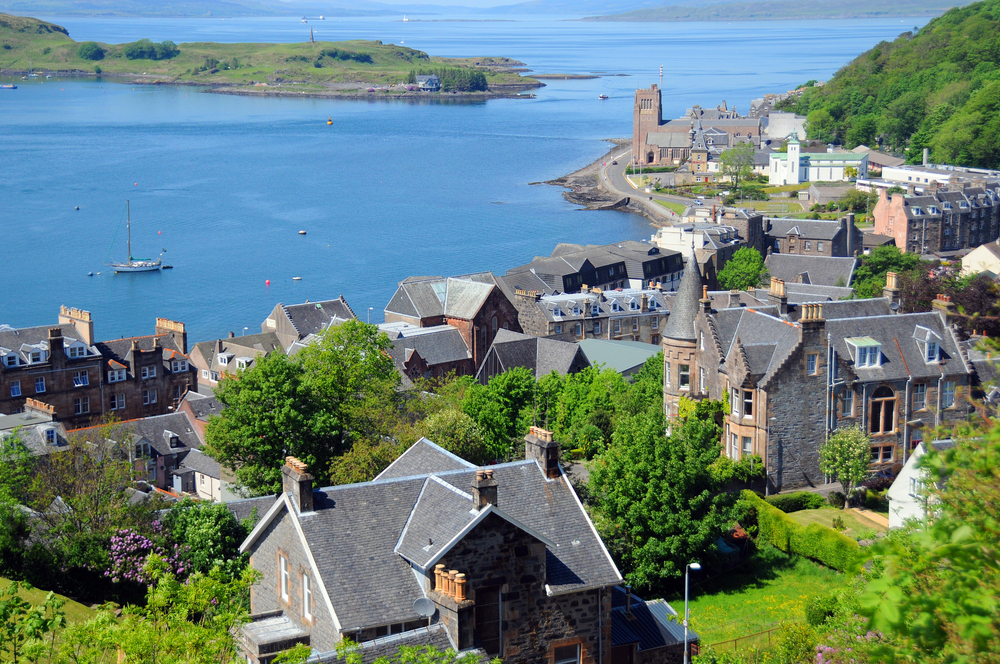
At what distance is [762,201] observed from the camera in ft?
525

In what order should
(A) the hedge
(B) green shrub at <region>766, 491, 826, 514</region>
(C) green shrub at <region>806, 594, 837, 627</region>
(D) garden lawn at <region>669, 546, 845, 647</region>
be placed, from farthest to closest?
1. (B) green shrub at <region>766, 491, 826, 514</region>
2. (A) the hedge
3. (D) garden lawn at <region>669, 546, 845, 647</region>
4. (C) green shrub at <region>806, 594, 837, 627</region>

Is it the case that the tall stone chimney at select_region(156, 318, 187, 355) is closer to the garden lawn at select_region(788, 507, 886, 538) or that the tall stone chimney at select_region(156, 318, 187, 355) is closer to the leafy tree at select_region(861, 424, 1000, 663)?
the garden lawn at select_region(788, 507, 886, 538)

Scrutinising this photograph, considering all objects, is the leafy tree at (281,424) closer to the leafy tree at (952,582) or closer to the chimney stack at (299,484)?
the chimney stack at (299,484)

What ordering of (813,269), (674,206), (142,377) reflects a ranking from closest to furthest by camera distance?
(142,377) → (813,269) → (674,206)

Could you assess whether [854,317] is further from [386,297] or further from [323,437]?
[386,297]

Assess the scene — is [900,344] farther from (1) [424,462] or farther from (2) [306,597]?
(2) [306,597]

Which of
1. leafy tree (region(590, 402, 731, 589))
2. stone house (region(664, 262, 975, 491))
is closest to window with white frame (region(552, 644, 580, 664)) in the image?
leafy tree (region(590, 402, 731, 589))

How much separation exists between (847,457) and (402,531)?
1037 inches

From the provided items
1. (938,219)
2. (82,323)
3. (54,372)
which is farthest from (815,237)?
(54,372)

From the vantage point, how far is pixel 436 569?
25203mm

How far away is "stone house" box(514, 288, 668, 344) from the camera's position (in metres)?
83.0

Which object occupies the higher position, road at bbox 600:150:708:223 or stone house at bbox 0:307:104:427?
road at bbox 600:150:708:223

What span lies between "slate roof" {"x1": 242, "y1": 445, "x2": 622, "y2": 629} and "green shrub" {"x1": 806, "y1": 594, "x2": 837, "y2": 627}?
693cm

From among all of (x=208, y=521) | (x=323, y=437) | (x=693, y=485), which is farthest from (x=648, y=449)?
(x=208, y=521)
